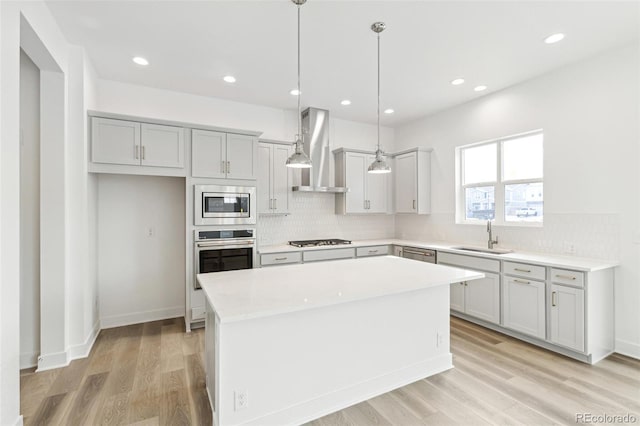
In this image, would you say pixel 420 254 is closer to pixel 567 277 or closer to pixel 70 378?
pixel 567 277

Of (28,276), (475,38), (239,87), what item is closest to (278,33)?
(239,87)

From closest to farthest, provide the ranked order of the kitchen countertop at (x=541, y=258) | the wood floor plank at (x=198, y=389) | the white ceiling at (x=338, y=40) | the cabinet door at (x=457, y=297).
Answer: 1. the wood floor plank at (x=198, y=389)
2. the white ceiling at (x=338, y=40)
3. the kitchen countertop at (x=541, y=258)
4. the cabinet door at (x=457, y=297)

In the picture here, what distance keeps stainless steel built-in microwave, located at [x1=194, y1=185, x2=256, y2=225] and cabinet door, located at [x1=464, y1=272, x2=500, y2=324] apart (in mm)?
2845

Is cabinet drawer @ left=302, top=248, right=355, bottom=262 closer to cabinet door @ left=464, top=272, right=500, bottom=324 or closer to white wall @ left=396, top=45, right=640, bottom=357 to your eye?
cabinet door @ left=464, top=272, right=500, bottom=324

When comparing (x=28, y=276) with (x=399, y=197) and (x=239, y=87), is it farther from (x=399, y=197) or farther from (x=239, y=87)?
(x=399, y=197)

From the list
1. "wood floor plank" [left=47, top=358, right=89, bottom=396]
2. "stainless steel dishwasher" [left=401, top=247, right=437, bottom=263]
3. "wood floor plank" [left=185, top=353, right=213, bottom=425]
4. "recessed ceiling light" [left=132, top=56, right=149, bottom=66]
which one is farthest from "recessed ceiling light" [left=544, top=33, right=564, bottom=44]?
"wood floor plank" [left=47, top=358, right=89, bottom=396]

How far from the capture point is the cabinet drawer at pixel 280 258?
3.92 meters

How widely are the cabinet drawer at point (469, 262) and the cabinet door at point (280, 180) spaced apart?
225cm

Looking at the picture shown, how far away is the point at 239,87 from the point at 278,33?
52.2 inches

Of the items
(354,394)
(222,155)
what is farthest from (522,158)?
(222,155)

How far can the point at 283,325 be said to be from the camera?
194 cm

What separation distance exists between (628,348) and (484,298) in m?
1.24

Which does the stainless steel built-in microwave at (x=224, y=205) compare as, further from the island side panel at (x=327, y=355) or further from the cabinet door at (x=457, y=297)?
the cabinet door at (x=457, y=297)
